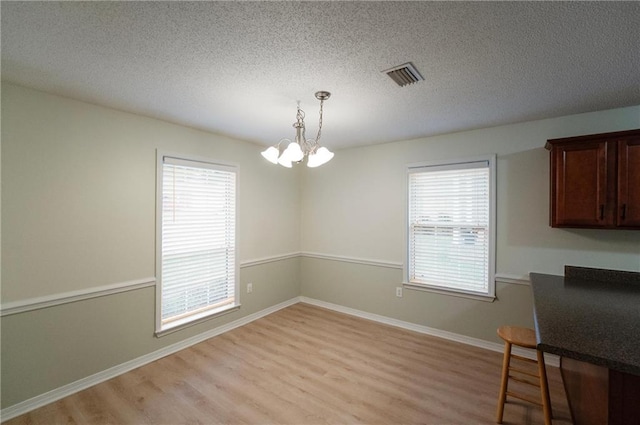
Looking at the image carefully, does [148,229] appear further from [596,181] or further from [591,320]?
[596,181]

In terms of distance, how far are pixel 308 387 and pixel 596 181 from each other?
120 inches

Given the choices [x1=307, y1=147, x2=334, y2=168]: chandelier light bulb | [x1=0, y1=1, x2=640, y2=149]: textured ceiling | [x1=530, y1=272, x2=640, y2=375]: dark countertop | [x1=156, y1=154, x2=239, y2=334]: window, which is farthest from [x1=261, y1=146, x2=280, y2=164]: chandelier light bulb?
[x1=530, y1=272, x2=640, y2=375]: dark countertop

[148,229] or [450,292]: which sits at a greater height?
[148,229]

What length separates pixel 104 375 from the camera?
2.51 metres

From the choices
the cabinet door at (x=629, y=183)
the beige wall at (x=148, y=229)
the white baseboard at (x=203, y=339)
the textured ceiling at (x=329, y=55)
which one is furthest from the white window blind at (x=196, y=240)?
the cabinet door at (x=629, y=183)

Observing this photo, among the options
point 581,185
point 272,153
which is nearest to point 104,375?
point 272,153

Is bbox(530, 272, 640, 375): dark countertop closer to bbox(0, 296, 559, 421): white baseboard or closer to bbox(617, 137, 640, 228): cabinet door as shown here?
bbox(617, 137, 640, 228): cabinet door

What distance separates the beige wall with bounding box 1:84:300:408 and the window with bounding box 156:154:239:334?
126mm

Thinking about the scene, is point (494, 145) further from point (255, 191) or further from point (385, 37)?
point (255, 191)

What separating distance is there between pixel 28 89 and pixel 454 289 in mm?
4418

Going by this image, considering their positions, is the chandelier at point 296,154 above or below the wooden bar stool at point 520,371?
above

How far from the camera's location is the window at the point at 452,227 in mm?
3166

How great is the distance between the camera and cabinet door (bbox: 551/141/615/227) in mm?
2361

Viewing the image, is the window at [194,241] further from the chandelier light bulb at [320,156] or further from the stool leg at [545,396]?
the stool leg at [545,396]
